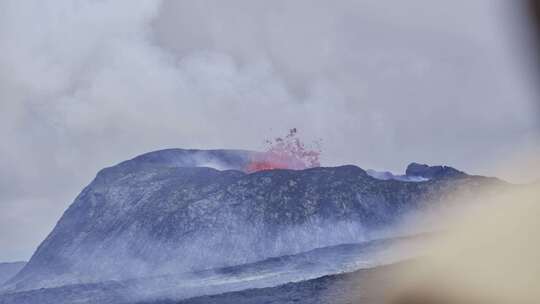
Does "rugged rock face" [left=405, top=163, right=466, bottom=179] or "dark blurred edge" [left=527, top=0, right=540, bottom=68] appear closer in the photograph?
"dark blurred edge" [left=527, top=0, right=540, bottom=68]

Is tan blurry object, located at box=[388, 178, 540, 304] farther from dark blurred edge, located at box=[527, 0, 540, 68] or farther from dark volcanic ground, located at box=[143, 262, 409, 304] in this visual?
dark volcanic ground, located at box=[143, 262, 409, 304]

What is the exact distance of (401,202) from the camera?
369 ft

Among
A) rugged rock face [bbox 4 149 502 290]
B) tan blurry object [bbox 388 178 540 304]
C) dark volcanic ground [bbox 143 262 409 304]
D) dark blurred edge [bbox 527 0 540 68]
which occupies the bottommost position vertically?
dark volcanic ground [bbox 143 262 409 304]

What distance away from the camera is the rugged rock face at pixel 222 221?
107812 millimetres

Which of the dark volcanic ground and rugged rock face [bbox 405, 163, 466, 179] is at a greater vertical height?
rugged rock face [bbox 405, 163, 466, 179]

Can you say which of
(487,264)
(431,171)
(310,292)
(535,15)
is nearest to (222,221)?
(310,292)

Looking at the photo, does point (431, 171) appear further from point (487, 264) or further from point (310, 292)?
point (487, 264)

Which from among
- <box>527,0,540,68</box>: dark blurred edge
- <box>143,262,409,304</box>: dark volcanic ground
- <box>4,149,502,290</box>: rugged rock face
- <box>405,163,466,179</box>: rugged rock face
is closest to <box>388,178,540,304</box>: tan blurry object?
<box>527,0,540,68</box>: dark blurred edge

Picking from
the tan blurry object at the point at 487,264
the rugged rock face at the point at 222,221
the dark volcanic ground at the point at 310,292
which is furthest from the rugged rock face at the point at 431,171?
the tan blurry object at the point at 487,264

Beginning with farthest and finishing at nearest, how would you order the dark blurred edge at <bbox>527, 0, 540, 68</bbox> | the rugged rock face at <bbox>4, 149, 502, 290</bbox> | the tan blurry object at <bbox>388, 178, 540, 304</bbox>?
the rugged rock face at <bbox>4, 149, 502, 290</bbox> < the tan blurry object at <bbox>388, 178, 540, 304</bbox> < the dark blurred edge at <bbox>527, 0, 540, 68</bbox>

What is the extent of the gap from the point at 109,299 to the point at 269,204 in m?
33.0

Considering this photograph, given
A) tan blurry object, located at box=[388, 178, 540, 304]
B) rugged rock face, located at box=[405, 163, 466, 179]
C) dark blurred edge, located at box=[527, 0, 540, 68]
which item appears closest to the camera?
dark blurred edge, located at box=[527, 0, 540, 68]

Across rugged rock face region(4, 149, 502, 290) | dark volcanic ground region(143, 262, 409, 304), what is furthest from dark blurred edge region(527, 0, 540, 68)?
rugged rock face region(4, 149, 502, 290)

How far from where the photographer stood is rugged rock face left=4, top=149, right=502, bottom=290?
107812mm
